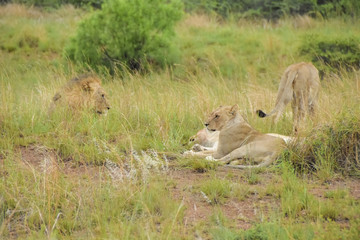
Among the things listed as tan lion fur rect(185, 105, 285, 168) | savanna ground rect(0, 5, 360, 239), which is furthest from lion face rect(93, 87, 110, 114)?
tan lion fur rect(185, 105, 285, 168)

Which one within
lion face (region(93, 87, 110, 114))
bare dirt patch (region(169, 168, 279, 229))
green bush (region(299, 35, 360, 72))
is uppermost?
bare dirt patch (region(169, 168, 279, 229))

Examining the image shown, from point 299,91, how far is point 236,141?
160 cm

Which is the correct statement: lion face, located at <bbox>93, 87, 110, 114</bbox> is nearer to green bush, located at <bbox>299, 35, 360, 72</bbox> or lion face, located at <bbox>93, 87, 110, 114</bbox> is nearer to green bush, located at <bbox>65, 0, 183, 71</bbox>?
green bush, located at <bbox>65, 0, 183, 71</bbox>

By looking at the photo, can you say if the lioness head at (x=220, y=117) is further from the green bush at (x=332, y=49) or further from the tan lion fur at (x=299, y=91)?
the green bush at (x=332, y=49)

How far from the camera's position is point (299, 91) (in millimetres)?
7602

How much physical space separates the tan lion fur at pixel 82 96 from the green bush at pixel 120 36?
17.6 ft

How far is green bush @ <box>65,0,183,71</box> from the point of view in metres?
13.7

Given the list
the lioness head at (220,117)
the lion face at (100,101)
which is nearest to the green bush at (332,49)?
the lion face at (100,101)

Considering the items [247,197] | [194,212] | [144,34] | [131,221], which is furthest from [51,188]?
[144,34]

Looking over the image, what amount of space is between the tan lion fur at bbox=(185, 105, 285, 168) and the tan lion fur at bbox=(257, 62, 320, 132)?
101cm

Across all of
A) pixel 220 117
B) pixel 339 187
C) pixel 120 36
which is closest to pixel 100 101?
pixel 220 117

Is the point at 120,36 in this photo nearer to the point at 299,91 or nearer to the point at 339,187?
the point at 299,91

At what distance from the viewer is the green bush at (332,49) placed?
14.1 m

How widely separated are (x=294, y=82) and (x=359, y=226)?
Answer: 12.6 feet
